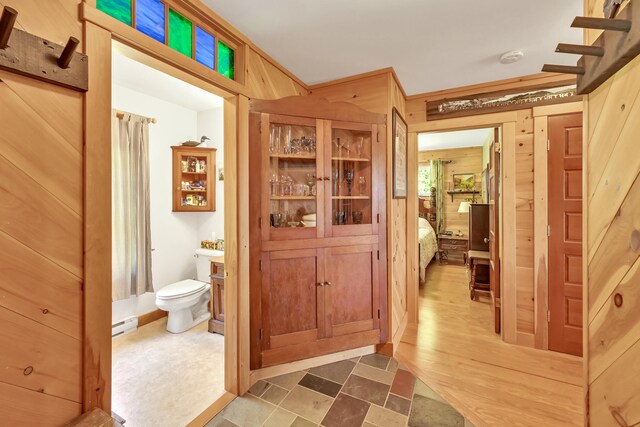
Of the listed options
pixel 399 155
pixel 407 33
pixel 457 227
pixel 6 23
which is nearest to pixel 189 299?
pixel 6 23

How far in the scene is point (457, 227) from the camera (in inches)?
239

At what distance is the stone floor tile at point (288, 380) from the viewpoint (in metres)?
1.94

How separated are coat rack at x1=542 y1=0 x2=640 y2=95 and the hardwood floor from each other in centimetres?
192

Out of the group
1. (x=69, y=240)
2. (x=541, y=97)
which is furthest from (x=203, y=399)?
(x=541, y=97)

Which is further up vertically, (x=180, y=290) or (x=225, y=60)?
(x=225, y=60)

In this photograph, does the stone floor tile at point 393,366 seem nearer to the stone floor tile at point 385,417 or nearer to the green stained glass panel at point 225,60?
the stone floor tile at point 385,417

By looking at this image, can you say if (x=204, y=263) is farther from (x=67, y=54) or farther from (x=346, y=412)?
(x=67, y=54)

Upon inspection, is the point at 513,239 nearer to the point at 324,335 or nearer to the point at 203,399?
the point at 324,335

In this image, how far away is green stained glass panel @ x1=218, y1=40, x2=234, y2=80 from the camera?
1.72 meters

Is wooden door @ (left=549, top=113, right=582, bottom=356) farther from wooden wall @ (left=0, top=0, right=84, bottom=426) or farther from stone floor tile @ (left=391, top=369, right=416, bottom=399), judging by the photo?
wooden wall @ (left=0, top=0, right=84, bottom=426)

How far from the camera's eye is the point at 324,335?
6.90ft

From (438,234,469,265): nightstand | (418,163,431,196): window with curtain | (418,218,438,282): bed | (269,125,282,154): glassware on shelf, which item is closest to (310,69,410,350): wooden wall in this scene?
(269,125,282,154): glassware on shelf

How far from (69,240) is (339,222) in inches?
66.0

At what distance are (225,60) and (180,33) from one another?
0.34m
